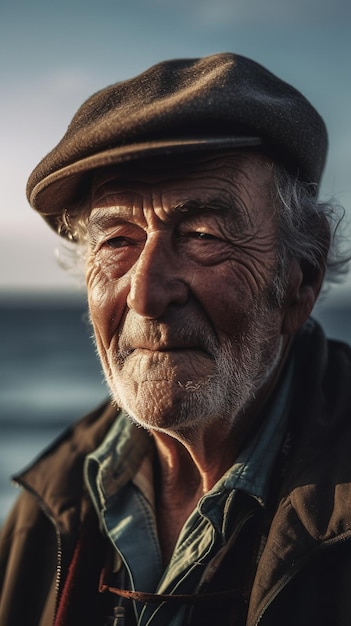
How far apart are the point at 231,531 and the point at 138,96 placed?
140 cm

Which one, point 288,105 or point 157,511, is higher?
point 288,105

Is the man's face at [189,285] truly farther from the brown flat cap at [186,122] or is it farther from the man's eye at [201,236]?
the brown flat cap at [186,122]

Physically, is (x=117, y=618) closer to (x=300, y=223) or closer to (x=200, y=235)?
(x=200, y=235)

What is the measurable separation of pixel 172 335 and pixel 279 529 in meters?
0.65

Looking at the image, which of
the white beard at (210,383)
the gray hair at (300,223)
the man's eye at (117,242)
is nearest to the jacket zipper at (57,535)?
the white beard at (210,383)

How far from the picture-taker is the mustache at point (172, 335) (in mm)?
→ 2109

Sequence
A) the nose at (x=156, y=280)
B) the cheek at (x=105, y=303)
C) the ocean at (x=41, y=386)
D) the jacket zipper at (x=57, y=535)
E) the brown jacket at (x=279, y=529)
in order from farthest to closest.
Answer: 1. the ocean at (x=41, y=386)
2. the jacket zipper at (x=57, y=535)
3. the cheek at (x=105, y=303)
4. the nose at (x=156, y=280)
5. the brown jacket at (x=279, y=529)

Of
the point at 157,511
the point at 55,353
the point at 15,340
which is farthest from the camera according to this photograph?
the point at 15,340

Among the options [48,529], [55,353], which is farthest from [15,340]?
[48,529]

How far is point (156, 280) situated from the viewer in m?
2.07

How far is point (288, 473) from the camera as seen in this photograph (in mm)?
2133

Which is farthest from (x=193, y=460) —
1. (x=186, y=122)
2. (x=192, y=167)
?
(x=186, y=122)

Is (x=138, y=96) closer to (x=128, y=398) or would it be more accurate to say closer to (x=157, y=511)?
(x=128, y=398)

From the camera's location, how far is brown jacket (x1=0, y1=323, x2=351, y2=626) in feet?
6.27
